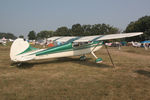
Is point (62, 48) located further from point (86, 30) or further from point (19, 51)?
point (86, 30)

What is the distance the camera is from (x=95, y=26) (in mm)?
65562

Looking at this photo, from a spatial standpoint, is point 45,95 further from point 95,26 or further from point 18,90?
point 95,26

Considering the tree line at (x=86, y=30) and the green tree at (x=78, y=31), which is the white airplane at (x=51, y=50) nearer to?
the tree line at (x=86, y=30)

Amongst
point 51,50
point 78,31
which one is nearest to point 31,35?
point 78,31

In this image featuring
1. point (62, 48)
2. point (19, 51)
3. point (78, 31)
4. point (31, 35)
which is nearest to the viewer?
point (19, 51)

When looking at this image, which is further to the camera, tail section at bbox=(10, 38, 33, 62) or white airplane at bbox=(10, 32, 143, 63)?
white airplane at bbox=(10, 32, 143, 63)

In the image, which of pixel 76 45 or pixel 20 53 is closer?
→ pixel 20 53

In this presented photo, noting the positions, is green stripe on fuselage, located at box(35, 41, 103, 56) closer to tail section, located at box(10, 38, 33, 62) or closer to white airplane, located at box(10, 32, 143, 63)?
white airplane, located at box(10, 32, 143, 63)

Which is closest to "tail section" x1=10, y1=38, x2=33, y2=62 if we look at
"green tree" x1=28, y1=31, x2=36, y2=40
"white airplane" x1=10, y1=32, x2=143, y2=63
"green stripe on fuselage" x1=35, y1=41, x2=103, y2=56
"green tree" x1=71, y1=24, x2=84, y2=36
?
"white airplane" x1=10, y1=32, x2=143, y2=63

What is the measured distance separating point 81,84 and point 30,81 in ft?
6.19

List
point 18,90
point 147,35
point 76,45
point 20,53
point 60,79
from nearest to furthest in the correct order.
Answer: point 18,90, point 60,79, point 20,53, point 76,45, point 147,35

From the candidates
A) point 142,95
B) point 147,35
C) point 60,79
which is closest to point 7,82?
point 60,79

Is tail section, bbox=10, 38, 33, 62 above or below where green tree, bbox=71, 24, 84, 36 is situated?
below

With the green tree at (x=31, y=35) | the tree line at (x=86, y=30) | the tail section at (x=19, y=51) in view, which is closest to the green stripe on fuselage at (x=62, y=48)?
the tail section at (x=19, y=51)
